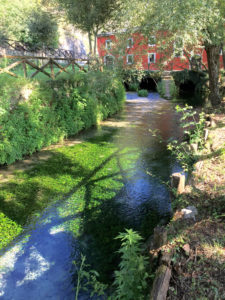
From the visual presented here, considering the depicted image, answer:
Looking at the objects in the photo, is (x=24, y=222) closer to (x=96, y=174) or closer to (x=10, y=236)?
(x=10, y=236)

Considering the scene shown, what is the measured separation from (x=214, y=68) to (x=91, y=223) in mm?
12263

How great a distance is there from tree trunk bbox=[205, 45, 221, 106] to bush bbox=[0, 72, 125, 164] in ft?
18.4

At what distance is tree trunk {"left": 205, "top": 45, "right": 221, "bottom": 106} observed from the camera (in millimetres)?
13148

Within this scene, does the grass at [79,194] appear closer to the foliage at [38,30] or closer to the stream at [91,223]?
the stream at [91,223]

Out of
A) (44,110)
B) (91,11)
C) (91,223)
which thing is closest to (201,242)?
(91,223)

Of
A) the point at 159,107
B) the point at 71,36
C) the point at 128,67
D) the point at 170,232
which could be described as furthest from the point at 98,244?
the point at 71,36

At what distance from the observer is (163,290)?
8.72 ft

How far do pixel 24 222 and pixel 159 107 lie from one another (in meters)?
16.1

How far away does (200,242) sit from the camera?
10.6ft

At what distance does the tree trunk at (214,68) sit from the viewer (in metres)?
13.1

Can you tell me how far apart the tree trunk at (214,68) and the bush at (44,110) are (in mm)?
5597

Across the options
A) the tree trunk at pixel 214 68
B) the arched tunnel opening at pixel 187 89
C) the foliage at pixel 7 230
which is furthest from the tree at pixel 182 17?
the arched tunnel opening at pixel 187 89

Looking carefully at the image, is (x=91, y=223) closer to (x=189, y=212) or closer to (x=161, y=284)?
(x=189, y=212)

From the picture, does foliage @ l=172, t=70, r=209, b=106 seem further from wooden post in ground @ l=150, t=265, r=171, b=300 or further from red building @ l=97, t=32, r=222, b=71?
wooden post in ground @ l=150, t=265, r=171, b=300
